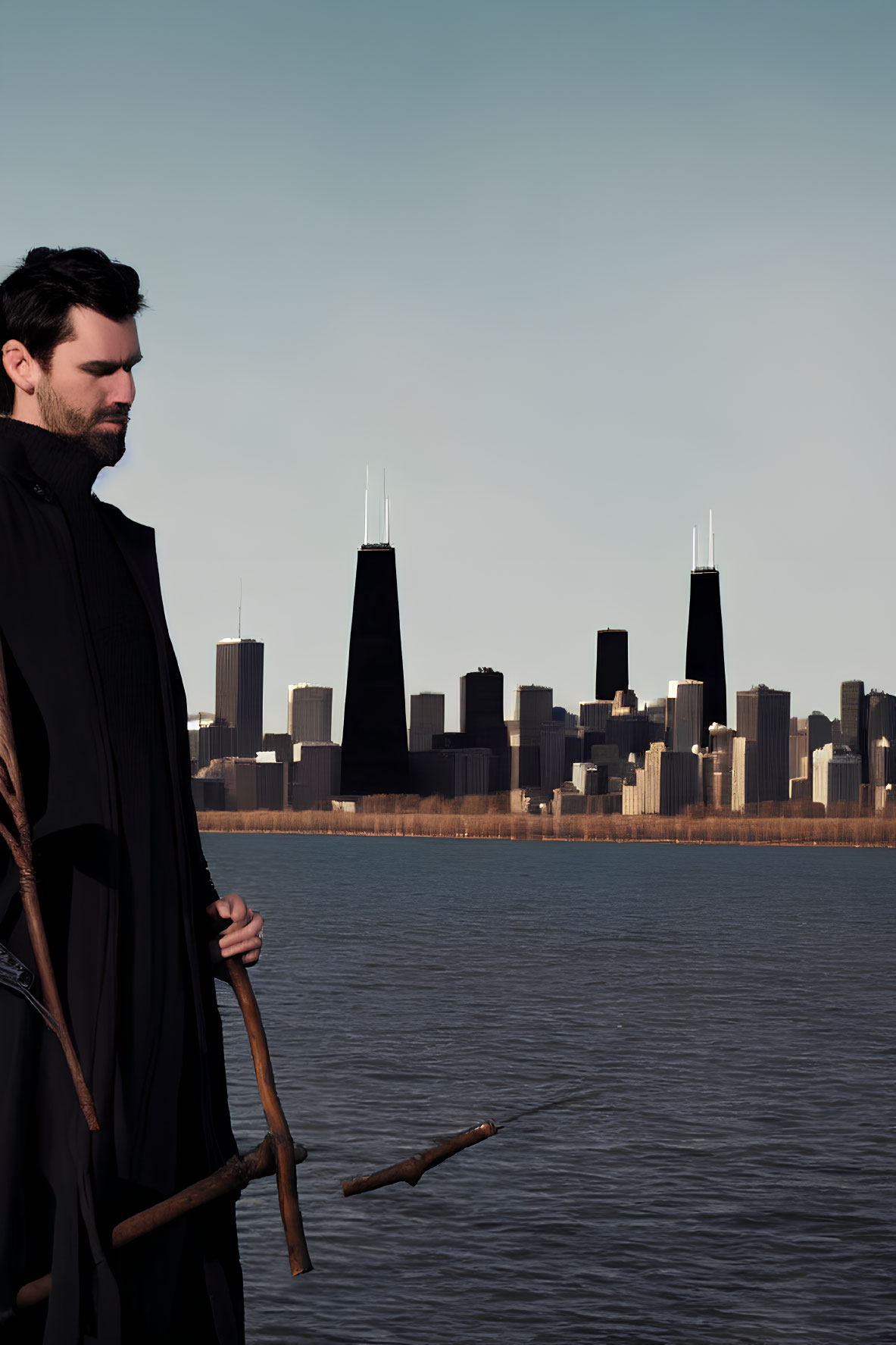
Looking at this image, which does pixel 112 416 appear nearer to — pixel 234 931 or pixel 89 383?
pixel 89 383

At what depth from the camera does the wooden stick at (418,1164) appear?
2.97 metres

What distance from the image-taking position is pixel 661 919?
99.7 meters

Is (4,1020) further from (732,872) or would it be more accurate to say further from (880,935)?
(732,872)

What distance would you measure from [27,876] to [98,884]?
247 millimetres

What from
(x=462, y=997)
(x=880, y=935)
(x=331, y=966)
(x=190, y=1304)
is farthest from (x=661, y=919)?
(x=190, y=1304)

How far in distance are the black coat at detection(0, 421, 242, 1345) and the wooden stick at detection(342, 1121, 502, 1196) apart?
0.29 m

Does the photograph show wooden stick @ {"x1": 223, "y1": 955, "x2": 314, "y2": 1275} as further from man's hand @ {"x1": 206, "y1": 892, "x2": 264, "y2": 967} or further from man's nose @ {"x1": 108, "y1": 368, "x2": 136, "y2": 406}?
man's nose @ {"x1": 108, "y1": 368, "x2": 136, "y2": 406}

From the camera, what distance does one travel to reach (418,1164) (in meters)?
3.07

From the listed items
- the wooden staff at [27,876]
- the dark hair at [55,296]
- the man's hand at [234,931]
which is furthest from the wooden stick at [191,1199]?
the dark hair at [55,296]

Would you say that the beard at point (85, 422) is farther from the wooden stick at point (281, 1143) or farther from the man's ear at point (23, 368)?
the wooden stick at point (281, 1143)

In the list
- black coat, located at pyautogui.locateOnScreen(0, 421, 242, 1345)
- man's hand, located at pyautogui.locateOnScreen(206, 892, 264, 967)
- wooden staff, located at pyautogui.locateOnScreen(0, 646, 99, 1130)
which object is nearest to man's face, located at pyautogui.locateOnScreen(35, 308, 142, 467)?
black coat, located at pyautogui.locateOnScreen(0, 421, 242, 1345)

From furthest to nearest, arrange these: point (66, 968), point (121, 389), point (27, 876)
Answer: point (121, 389) < point (66, 968) < point (27, 876)

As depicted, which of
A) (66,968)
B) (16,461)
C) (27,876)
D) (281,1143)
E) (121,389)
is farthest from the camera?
(121,389)

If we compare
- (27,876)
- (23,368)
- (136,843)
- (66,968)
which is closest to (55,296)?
(23,368)
